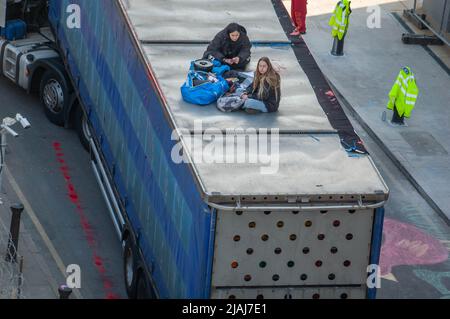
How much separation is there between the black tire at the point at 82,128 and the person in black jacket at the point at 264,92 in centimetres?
593

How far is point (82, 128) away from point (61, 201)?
207 cm

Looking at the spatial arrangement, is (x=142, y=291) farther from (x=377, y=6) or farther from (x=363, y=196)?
(x=377, y=6)

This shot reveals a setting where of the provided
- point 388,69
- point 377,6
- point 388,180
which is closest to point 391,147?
point 388,180

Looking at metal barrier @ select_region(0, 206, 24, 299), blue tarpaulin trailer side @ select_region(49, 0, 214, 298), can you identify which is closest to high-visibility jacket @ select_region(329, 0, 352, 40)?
blue tarpaulin trailer side @ select_region(49, 0, 214, 298)

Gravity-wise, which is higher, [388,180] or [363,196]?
[363,196]

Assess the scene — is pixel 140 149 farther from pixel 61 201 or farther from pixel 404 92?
pixel 404 92

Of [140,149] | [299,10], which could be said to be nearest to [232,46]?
[140,149]

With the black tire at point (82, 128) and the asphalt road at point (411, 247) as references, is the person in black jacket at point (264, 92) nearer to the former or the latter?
the asphalt road at point (411, 247)

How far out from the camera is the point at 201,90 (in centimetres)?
1789

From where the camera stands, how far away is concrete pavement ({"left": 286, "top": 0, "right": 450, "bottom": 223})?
24984 mm

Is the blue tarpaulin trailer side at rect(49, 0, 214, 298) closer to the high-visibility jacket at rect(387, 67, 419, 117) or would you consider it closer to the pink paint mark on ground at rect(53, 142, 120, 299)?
the pink paint mark on ground at rect(53, 142, 120, 299)

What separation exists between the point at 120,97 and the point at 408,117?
869 cm

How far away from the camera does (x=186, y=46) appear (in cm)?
1984

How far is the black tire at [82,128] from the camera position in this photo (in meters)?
23.5
